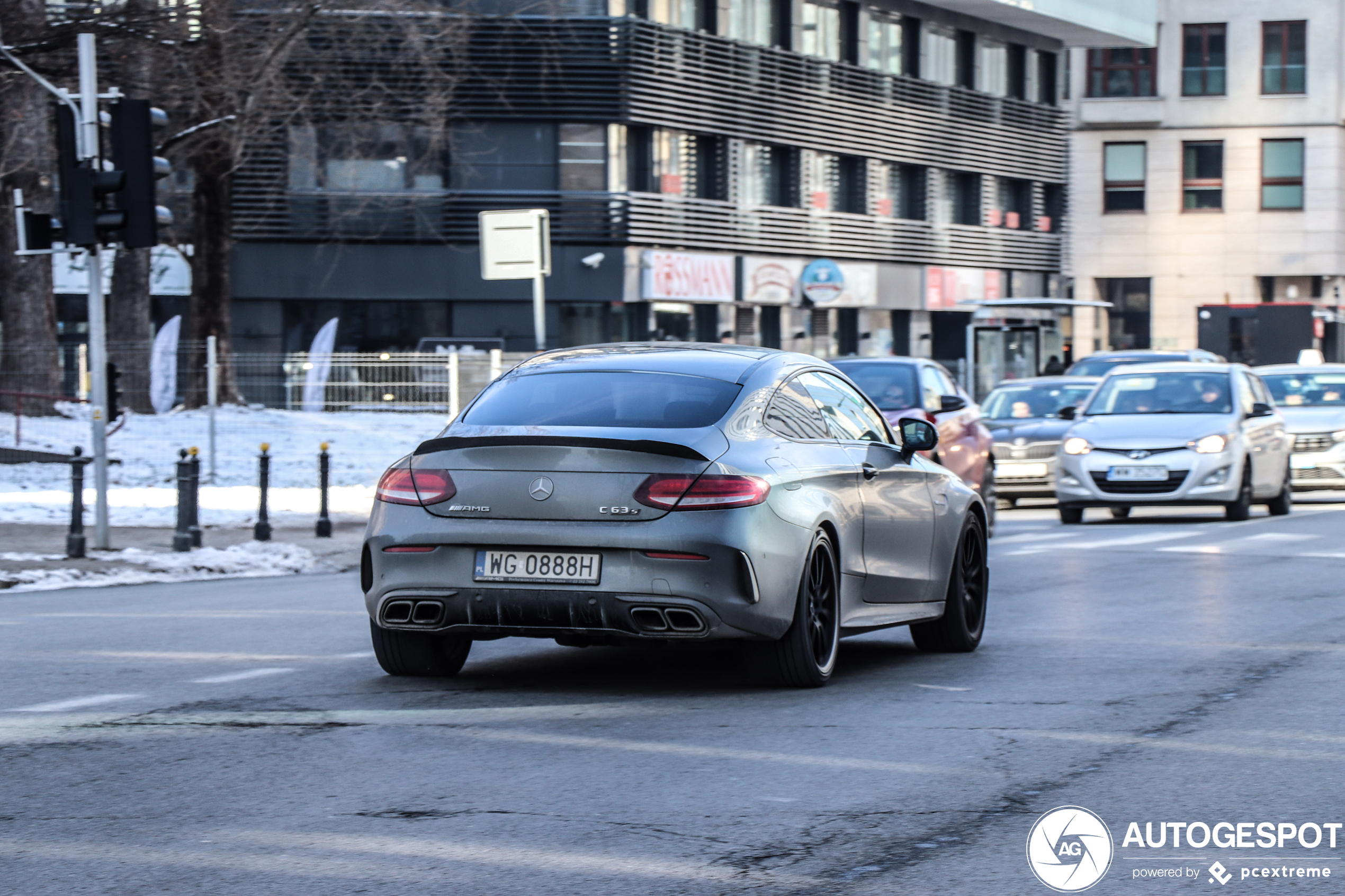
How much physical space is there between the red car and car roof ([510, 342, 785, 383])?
985 centimetres

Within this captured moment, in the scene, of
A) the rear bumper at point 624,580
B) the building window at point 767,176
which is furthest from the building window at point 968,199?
the rear bumper at point 624,580

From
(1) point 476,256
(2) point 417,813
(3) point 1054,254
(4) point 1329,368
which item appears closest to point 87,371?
(1) point 476,256

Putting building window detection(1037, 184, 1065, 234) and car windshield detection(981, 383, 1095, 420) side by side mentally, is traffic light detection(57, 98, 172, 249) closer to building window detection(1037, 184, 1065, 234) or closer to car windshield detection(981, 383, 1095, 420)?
car windshield detection(981, 383, 1095, 420)

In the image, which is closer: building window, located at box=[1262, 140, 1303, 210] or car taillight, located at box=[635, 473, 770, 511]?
car taillight, located at box=[635, 473, 770, 511]

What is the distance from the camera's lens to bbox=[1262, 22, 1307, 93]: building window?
66062 mm

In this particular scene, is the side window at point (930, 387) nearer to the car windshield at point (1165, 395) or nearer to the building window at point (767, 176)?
the car windshield at point (1165, 395)

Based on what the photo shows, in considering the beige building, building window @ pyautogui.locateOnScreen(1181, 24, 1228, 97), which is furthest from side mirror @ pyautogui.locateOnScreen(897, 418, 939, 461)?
building window @ pyautogui.locateOnScreen(1181, 24, 1228, 97)

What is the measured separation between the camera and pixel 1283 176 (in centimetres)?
6594

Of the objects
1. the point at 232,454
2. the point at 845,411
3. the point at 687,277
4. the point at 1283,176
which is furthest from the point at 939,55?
the point at 845,411

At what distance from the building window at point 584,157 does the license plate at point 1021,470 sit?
19871 millimetres

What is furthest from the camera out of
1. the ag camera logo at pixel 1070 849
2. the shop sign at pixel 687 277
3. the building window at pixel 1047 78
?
the building window at pixel 1047 78

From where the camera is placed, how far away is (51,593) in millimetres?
14016

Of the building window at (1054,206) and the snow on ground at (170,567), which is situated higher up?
the building window at (1054,206)

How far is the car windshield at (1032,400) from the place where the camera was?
1008 inches
